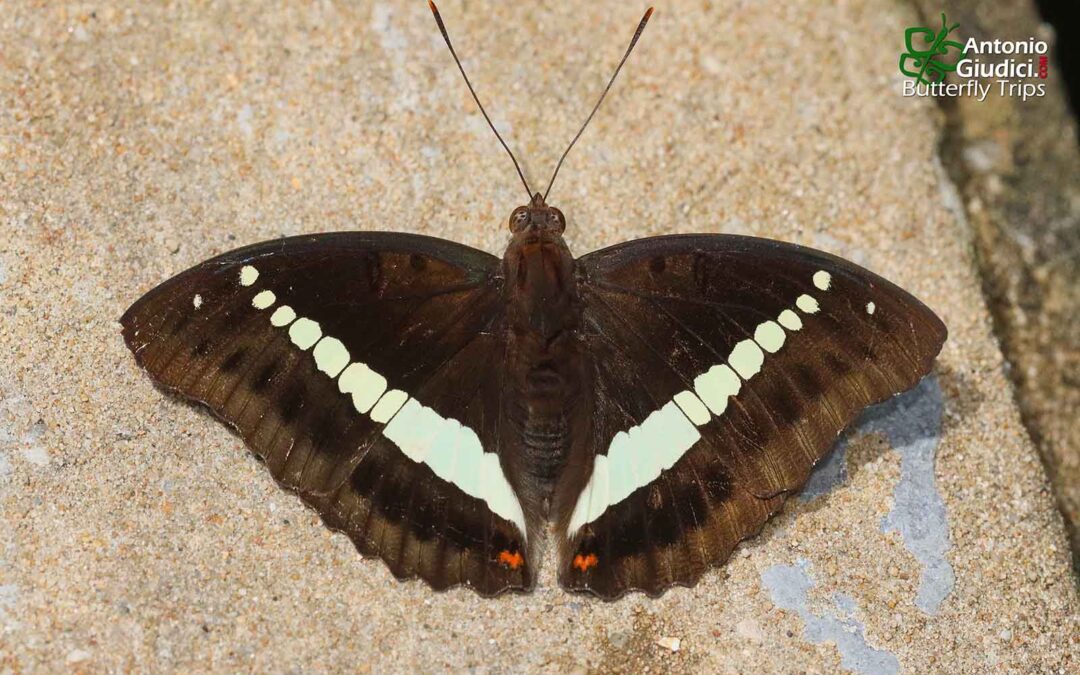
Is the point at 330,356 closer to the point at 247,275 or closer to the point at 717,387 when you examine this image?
the point at 247,275

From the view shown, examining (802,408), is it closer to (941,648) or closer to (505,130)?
(941,648)

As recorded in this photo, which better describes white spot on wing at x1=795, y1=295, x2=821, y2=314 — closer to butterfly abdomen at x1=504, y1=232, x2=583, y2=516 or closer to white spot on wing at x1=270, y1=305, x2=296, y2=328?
butterfly abdomen at x1=504, y1=232, x2=583, y2=516

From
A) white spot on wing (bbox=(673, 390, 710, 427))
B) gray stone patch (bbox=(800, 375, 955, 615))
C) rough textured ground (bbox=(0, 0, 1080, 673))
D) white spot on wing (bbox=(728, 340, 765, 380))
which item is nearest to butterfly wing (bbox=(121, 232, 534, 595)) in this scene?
rough textured ground (bbox=(0, 0, 1080, 673))

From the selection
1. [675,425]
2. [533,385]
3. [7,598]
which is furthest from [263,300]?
[675,425]

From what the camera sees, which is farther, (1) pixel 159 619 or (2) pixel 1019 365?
(2) pixel 1019 365

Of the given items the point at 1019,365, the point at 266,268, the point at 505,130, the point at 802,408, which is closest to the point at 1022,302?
the point at 1019,365

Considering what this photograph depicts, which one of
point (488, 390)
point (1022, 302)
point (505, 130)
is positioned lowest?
point (488, 390)
